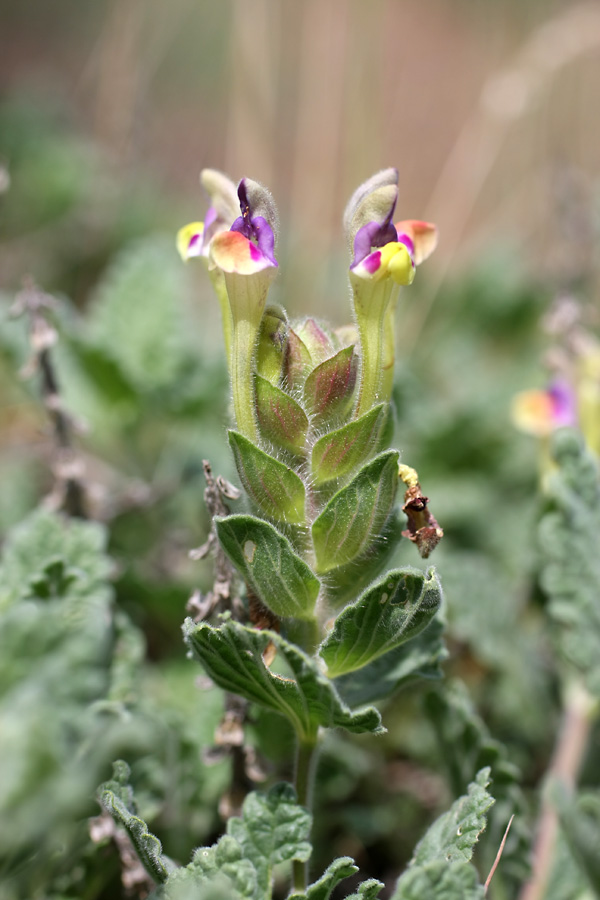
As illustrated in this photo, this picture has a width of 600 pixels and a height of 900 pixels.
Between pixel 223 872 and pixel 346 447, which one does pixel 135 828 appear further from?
pixel 346 447

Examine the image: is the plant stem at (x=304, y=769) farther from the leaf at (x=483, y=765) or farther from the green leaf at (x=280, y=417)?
the green leaf at (x=280, y=417)

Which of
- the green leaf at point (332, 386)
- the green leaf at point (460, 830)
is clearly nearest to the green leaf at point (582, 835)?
the green leaf at point (460, 830)

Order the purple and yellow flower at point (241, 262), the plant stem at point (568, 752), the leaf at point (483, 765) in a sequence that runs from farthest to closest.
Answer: the plant stem at point (568, 752), the leaf at point (483, 765), the purple and yellow flower at point (241, 262)

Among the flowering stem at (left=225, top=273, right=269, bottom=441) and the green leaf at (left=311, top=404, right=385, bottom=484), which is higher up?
the flowering stem at (left=225, top=273, right=269, bottom=441)

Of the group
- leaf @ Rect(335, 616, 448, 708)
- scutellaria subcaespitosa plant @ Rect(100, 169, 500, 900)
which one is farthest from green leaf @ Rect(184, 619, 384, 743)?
leaf @ Rect(335, 616, 448, 708)

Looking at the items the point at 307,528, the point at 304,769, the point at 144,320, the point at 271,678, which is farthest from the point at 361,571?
the point at 144,320

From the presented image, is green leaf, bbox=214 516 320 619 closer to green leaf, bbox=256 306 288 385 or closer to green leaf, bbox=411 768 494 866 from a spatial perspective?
green leaf, bbox=256 306 288 385
